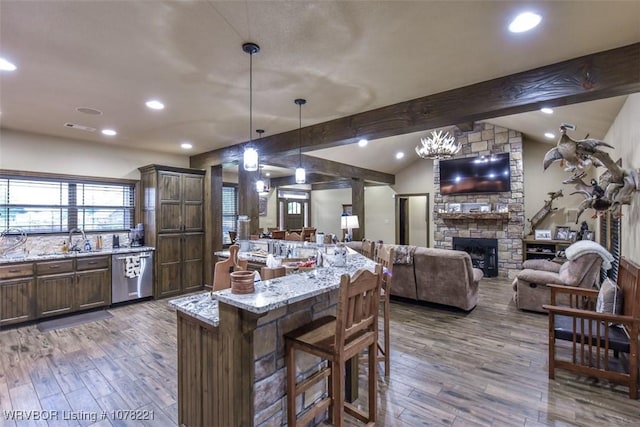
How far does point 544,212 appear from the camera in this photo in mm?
7020

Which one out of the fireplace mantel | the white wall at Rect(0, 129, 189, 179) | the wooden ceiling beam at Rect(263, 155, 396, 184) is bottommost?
the fireplace mantel

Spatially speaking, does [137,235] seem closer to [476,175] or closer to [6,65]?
[6,65]

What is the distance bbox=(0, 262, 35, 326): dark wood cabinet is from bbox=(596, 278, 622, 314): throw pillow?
6.61 meters

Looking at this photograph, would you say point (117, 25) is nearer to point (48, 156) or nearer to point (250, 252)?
point (250, 252)

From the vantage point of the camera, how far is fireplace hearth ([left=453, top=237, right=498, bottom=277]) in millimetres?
7258

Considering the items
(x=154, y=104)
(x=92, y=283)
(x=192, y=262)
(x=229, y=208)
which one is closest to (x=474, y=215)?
(x=229, y=208)

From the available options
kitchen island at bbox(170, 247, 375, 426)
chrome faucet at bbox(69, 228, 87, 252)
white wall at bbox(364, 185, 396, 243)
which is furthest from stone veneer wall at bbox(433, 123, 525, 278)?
chrome faucet at bbox(69, 228, 87, 252)

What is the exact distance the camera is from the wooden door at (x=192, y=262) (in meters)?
5.70

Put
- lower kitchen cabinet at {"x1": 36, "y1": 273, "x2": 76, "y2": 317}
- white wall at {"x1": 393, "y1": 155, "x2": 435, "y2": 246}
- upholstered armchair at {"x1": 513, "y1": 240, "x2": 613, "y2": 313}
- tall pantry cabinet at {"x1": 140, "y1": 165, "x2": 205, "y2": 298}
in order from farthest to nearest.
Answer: white wall at {"x1": 393, "y1": 155, "x2": 435, "y2": 246} → tall pantry cabinet at {"x1": 140, "y1": 165, "x2": 205, "y2": 298} → lower kitchen cabinet at {"x1": 36, "y1": 273, "x2": 76, "y2": 317} → upholstered armchair at {"x1": 513, "y1": 240, "x2": 613, "y2": 313}

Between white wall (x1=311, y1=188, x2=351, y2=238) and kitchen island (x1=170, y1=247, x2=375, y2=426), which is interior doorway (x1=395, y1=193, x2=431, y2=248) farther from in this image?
kitchen island (x1=170, y1=247, x2=375, y2=426)

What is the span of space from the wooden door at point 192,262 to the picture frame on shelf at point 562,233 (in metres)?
7.60

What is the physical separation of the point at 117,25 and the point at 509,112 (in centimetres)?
318

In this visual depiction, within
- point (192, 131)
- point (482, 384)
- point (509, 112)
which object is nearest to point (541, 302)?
point (482, 384)

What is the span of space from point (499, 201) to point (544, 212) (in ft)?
3.07
